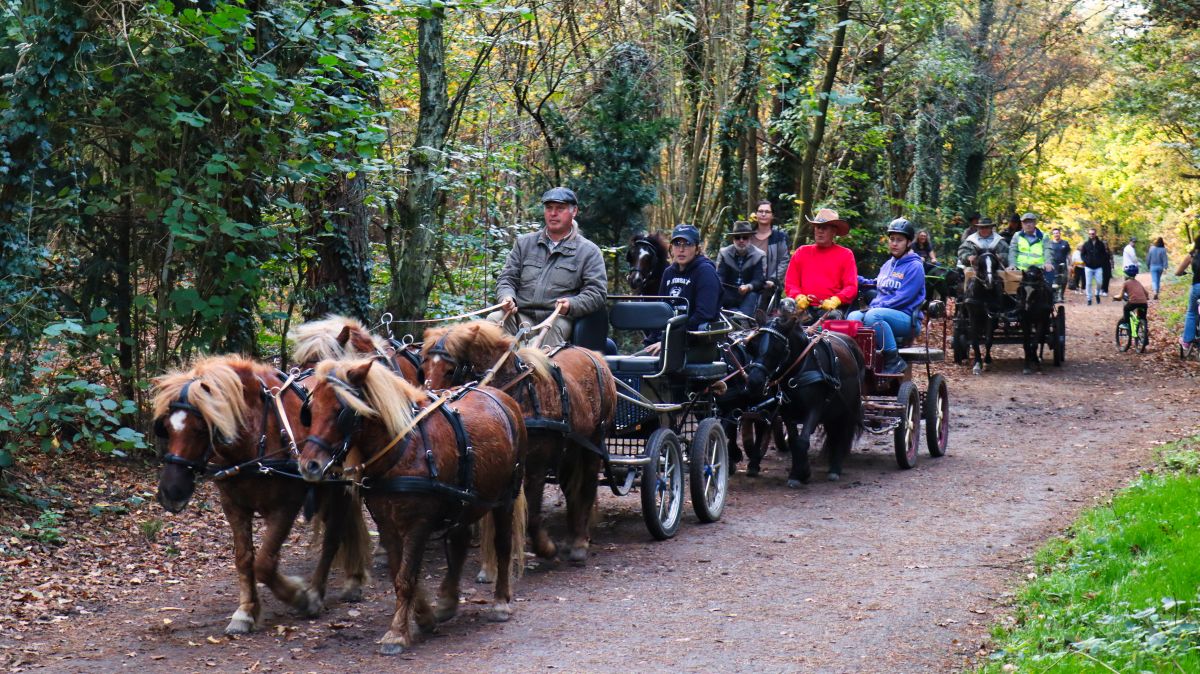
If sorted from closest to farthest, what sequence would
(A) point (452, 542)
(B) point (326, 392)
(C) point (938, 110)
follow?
(B) point (326, 392) → (A) point (452, 542) → (C) point (938, 110)

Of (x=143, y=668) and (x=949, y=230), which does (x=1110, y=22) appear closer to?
(x=949, y=230)

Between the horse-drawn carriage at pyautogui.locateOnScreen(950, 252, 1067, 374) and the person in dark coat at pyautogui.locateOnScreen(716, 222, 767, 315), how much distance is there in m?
8.13

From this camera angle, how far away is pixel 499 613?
23.2ft

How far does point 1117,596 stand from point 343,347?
4895mm

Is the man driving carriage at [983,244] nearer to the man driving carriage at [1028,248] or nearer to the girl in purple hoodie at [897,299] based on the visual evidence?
the man driving carriage at [1028,248]

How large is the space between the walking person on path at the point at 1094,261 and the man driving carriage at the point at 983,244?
17.0 meters

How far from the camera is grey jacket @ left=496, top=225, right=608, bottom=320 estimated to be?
9328mm

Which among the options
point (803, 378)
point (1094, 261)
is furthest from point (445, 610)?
point (1094, 261)

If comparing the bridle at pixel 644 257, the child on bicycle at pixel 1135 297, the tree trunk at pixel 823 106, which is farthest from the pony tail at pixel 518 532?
the child on bicycle at pixel 1135 297

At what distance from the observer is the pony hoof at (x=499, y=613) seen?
709cm

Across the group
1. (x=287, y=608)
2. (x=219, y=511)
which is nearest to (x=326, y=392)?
(x=287, y=608)

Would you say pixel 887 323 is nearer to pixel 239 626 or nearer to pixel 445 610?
pixel 445 610

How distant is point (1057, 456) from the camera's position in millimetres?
13234

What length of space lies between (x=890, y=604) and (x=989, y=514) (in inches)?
128
